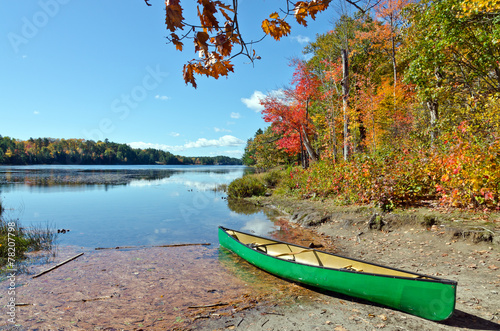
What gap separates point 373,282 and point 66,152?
12869cm

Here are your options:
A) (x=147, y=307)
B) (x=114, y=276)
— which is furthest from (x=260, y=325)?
(x=114, y=276)

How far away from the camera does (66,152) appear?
10894cm

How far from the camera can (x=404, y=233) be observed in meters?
8.68

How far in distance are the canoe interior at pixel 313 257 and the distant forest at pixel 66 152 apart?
372 feet

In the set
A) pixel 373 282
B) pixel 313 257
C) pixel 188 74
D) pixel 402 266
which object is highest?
pixel 188 74

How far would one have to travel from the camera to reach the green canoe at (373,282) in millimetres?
4293

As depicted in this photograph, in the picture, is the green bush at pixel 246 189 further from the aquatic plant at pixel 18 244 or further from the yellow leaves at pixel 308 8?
the yellow leaves at pixel 308 8

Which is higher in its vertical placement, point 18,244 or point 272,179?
point 272,179

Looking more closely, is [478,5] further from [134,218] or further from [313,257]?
[134,218]

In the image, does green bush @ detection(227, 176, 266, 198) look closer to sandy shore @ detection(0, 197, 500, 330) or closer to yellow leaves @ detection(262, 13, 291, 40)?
sandy shore @ detection(0, 197, 500, 330)

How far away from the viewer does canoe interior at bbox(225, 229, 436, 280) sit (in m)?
5.41

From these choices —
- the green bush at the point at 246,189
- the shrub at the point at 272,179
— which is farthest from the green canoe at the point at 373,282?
the shrub at the point at 272,179

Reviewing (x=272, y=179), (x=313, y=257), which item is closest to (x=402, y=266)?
(x=313, y=257)

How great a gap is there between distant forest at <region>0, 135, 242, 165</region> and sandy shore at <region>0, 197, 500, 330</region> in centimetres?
11157
